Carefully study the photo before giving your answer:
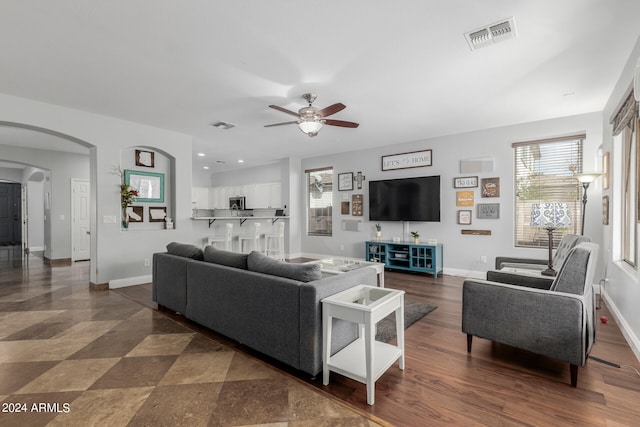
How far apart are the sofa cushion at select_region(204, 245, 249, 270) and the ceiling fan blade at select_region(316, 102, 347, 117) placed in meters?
1.82

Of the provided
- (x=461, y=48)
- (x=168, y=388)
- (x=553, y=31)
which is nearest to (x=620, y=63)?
(x=553, y=31)

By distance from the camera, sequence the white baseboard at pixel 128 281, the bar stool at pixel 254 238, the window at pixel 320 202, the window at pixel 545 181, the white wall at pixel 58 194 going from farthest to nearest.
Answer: the window at pixel 320 202 → the white wall at pixel 58 194 → the bar stool at pixel 254 238 → the white baseboard at pixel 128 281 → the window at pixel 545 181

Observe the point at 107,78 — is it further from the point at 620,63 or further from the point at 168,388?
the point at 620,63

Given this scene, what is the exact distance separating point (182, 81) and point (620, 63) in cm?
445

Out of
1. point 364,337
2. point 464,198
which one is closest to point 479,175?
point 464,198

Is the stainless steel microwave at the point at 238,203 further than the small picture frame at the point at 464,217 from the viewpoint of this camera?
Yes

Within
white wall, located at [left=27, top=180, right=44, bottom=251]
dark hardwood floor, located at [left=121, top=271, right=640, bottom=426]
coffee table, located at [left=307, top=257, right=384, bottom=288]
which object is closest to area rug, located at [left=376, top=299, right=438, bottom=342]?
dark hardwood floor, located at [left=121, top=271, right=640, bottom=426]

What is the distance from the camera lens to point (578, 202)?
4414 millimetres

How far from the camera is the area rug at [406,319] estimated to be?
2.78 metres

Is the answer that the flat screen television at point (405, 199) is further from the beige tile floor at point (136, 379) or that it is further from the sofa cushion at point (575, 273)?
the beige tile floor at point (136, 379)

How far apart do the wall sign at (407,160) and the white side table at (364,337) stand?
13.4ft

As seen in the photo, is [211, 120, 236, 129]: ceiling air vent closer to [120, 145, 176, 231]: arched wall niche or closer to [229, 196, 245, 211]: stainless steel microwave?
[120, 145, 176, 231]: arched wall niche

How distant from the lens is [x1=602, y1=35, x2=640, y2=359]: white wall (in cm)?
253

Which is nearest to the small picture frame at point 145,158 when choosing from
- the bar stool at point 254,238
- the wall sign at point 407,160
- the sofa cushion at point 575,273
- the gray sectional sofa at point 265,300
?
the bar stool at point 254,238
